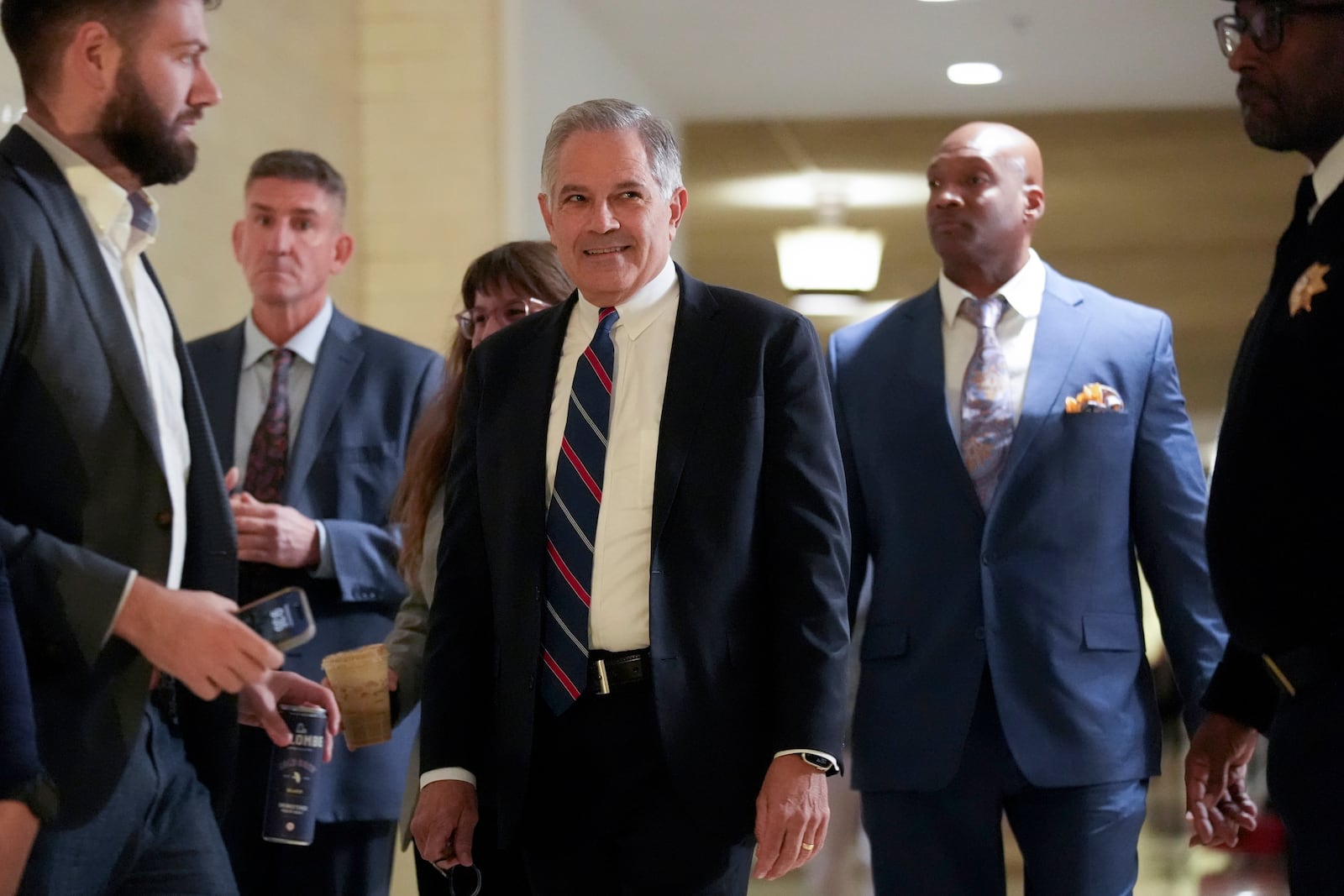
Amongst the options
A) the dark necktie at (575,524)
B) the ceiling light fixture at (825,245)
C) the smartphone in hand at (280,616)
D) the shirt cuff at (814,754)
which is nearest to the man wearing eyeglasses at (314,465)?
the smartphone in hand at (280,616)

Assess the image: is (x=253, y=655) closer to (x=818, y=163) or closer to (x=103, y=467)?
(x=103, y=467)

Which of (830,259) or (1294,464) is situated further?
(830,259)

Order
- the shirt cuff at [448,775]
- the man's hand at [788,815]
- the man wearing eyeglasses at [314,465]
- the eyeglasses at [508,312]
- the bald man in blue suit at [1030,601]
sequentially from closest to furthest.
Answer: the man's hand at [788,815] → the shirt cuff at [448,775] → the eyeglasses at [508,312] → the bald man in blue suit at [1030,601] → the man wearing eyeglasses at [314,465]

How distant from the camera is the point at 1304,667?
210cm

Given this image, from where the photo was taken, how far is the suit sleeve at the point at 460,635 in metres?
2.44

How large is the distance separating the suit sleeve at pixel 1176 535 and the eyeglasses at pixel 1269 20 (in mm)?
1012

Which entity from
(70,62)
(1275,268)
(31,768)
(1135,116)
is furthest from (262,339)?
(1135,116)

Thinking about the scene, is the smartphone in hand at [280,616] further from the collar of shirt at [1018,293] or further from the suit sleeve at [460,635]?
the collar of shirt at [1018,293]

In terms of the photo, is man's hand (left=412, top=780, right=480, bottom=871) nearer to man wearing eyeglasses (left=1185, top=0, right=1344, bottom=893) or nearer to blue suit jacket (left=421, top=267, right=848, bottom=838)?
blue suit jacket (left=421, top=267, right=848, bottom=838)

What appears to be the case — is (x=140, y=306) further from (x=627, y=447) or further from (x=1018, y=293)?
(x=1018, y=293)

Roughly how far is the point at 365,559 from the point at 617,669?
1220mm

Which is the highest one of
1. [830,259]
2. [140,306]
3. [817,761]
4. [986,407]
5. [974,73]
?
[974,73]

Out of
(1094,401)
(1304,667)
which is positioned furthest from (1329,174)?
(1094,401)

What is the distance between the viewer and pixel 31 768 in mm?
2102
